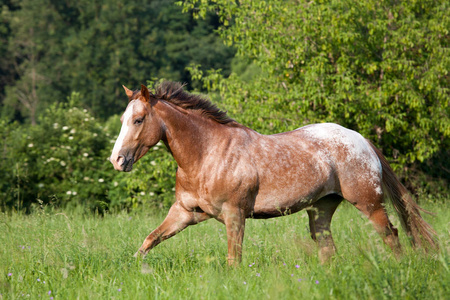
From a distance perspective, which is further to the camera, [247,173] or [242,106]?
[242,106]

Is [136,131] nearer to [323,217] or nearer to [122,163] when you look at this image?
[122,163]

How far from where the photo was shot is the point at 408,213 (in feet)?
17.1

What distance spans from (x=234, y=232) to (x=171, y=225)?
0.62m

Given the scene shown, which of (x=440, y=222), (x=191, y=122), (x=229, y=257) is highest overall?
(x=191, y=122)

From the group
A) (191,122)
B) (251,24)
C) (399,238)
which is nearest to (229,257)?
(191,122)

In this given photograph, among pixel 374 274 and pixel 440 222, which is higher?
pixel 374 274

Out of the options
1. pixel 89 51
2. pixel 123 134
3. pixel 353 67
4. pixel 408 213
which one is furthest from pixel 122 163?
pixel 89 51

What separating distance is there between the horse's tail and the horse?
1 cm

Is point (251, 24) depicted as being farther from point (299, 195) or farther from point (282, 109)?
point (299, 195)

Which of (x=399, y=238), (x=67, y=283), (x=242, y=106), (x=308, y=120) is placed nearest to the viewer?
(x=67, y=283)

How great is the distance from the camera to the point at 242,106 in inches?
415

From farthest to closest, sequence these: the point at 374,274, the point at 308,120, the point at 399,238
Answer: the point at 308,120 < the point at 399,238 < the point at 374,274

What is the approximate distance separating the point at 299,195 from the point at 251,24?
230 inches

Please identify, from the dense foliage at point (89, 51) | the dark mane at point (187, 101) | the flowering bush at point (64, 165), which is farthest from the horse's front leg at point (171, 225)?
the dense foliage at point (89, 51)
